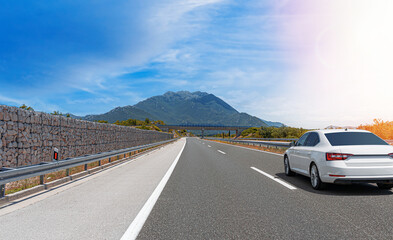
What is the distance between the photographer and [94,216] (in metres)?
4.55

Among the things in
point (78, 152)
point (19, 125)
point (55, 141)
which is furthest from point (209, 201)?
point (78, 152)

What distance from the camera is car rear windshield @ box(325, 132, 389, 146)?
660 centimetres

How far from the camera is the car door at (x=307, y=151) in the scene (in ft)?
23.3

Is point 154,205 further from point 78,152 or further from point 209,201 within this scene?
point 78,152

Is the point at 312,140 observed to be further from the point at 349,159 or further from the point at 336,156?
the point at 349,159

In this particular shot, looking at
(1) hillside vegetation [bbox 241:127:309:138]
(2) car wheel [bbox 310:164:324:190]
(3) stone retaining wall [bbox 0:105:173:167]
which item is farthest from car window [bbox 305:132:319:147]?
(1) hillside vegetation [bbox 241:127:309:138]

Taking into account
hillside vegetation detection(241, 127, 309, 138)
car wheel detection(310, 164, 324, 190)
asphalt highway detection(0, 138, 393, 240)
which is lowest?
asphalt highway detection(0, 138, 393, 240)

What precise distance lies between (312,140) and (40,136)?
897 cm

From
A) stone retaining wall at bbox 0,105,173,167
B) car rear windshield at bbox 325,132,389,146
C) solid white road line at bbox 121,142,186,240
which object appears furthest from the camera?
stone retaining wall at bbox 0,105,173,167

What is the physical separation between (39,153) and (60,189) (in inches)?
141

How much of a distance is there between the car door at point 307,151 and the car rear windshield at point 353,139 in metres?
0.41

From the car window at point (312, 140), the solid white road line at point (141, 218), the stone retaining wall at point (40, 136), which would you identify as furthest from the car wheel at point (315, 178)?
the stone retaining wall at point (40, 136)

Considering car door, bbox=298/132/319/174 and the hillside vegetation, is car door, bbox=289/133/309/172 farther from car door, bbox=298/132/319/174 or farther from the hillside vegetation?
the hillside vegetation

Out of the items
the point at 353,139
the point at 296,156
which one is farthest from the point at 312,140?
the point at 353,139
